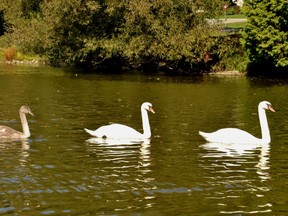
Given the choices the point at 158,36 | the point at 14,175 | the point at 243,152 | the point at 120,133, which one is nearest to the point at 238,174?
the point at 243,152

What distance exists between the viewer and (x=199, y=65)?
50188mm

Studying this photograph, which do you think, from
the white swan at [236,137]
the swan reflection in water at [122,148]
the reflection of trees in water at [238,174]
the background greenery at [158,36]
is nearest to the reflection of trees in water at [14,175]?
the swan reflection in water at [122,148]

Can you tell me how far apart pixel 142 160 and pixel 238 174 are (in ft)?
8.73

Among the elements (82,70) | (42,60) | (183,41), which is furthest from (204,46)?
(42,60)

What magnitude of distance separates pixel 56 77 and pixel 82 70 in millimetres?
6504

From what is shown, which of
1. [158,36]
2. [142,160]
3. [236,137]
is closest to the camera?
[142,160]

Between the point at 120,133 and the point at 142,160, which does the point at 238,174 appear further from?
the point at 120,133

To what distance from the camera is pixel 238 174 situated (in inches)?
653

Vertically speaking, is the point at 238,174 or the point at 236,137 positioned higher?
the point at 236,137

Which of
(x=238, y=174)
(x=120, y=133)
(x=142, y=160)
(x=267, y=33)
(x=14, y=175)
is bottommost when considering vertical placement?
(x=238, y=174)

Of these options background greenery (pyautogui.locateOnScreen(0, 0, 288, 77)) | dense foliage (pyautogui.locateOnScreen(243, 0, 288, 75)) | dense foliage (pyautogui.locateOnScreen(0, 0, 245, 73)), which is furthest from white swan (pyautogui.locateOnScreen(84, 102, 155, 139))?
dense foliage (pyautogui.locateOnScreen(0, 0, 245, 73))

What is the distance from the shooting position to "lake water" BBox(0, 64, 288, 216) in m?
13.7

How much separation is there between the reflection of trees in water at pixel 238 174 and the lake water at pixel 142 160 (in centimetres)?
2

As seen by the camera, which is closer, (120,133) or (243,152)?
(243,152)
